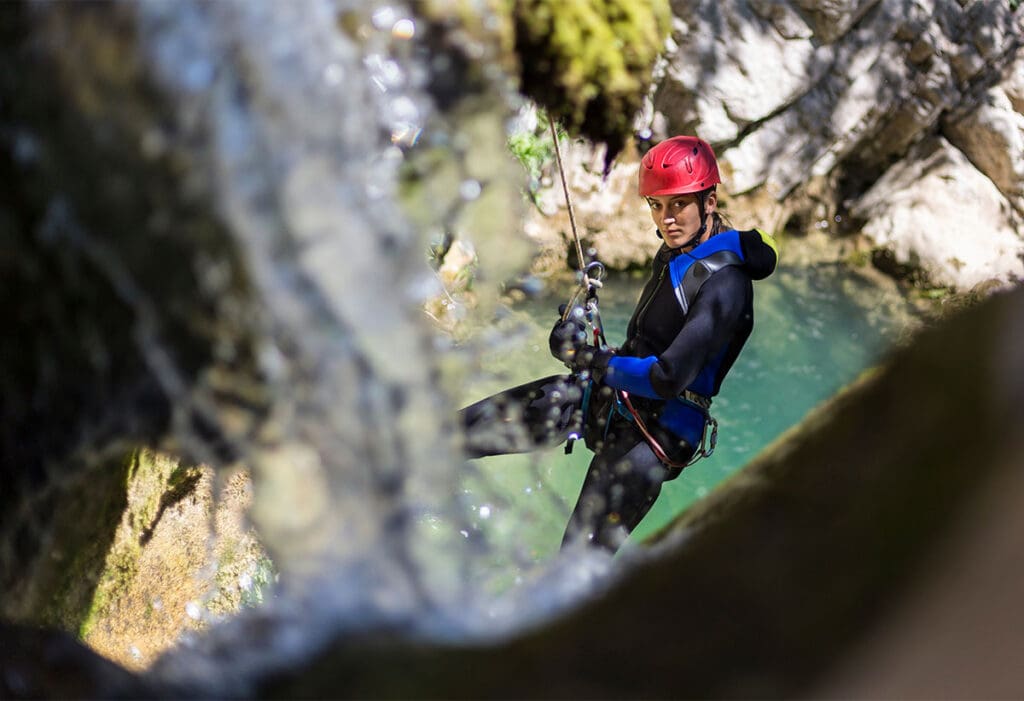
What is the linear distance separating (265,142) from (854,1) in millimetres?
5881

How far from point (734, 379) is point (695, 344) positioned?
2.75 metres

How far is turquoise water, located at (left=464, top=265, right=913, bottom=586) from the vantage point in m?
3.48

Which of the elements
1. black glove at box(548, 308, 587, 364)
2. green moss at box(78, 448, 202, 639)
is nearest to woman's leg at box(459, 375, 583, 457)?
black glove at box(548, 308, 587, 364)

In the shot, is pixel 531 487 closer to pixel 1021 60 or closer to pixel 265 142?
pixel 265 142

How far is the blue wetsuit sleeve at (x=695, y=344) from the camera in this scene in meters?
2.64

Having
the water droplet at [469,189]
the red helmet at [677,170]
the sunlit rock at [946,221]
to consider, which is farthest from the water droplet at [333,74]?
the sunlit rock at [946,221]

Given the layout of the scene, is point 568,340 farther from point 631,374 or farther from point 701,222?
point 701,222

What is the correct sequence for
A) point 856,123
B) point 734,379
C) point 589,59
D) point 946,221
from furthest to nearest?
point 856,123, point 946,221, point 734,379, point 589,59

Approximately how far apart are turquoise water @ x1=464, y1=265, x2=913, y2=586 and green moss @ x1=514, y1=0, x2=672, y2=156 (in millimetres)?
1460

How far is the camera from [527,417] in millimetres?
3045

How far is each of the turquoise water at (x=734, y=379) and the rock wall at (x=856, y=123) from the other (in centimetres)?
59

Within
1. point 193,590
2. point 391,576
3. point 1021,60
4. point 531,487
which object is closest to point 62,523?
point 193,590

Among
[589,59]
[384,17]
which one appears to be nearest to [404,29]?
[384,17]

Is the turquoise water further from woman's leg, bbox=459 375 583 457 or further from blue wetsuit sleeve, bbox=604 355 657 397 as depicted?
blue wetsuit sleeve, bbox=604 355 657 397
